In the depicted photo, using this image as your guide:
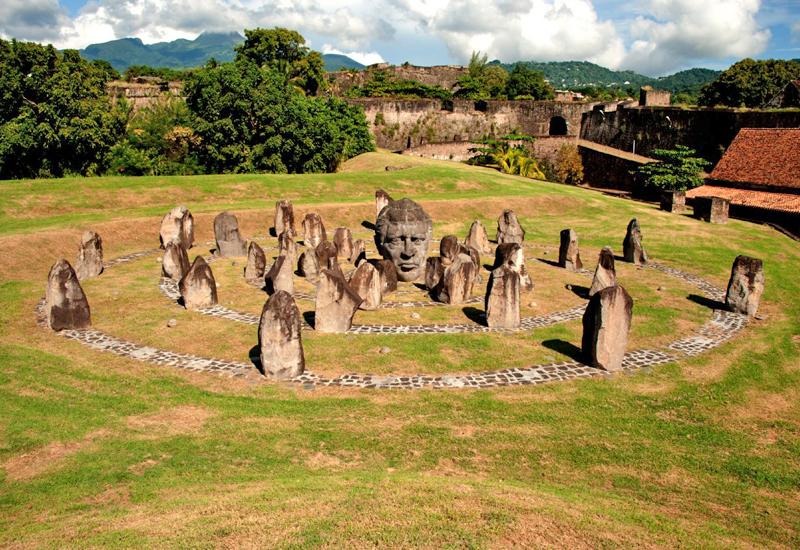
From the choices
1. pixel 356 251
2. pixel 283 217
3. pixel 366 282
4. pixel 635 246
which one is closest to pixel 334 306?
pixel 366 282

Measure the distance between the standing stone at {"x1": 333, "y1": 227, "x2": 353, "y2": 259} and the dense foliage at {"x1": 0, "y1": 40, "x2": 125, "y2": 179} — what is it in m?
22.7

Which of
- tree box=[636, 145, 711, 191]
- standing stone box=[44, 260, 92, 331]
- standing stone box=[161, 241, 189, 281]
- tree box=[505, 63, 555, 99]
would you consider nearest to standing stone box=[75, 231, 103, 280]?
standing stone box=[161, 241, 189, 281]

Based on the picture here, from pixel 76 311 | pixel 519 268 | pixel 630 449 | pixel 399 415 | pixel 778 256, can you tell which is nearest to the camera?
pixel 630 449

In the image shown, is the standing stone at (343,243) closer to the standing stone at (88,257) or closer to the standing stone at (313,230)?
the standing stone at (313,230)

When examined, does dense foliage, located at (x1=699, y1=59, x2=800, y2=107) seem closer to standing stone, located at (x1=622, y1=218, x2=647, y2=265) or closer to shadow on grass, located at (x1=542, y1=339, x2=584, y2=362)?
standing stone, located at (x1=622, y1=218, x2=647, y2=265)

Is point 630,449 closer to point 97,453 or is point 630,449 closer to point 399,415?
point 399,415

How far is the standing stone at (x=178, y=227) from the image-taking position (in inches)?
1033

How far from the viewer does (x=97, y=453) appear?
995 cm

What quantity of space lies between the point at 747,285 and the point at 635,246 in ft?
22.5

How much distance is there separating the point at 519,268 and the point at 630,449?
1066 cm

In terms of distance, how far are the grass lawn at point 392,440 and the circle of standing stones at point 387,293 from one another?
1.72 feet

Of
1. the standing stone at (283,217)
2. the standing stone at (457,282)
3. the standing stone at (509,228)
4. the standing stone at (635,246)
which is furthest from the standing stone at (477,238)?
the standing stone at (283,217)

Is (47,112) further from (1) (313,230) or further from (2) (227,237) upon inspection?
(1) (313,230)

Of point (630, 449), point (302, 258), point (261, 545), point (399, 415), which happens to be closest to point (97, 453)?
point (261, 545)
